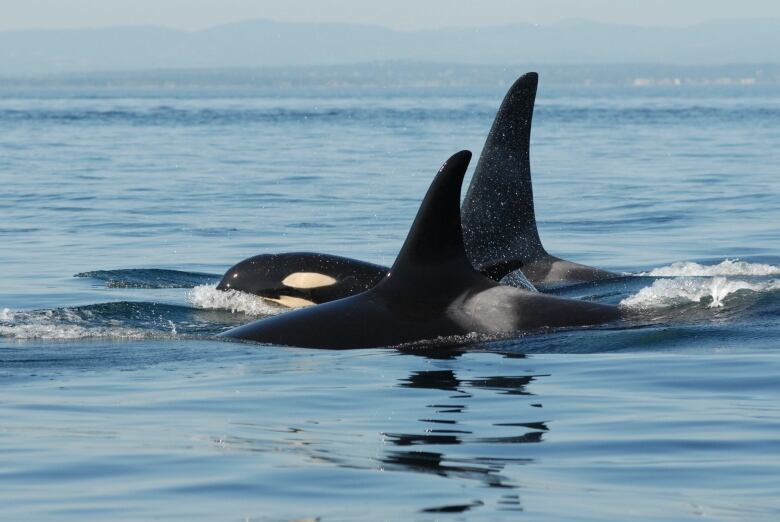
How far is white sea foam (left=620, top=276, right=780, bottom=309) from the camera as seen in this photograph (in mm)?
11961

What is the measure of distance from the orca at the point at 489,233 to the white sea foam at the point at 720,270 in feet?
5.92

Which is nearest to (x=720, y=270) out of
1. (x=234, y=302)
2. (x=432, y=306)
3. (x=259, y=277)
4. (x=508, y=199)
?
(x=508, y=199)

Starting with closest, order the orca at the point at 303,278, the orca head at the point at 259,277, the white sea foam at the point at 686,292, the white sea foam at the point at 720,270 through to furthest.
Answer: the white sea foam at the point at 686,292 < the orca at the point at 303,278 < the orca head at the point at 259,277 < the white sea foam at the point at 720,270

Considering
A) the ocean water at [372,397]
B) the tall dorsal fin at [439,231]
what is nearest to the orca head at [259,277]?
the ocean water at [372,397]

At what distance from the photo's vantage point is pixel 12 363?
34.3 ft

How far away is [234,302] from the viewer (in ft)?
43.7

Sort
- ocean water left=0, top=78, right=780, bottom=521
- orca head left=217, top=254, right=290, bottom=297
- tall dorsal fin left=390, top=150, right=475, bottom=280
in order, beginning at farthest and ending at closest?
orca head left=217, top=254, right=290, bottom=297 < tall dorsal fin left=390, top=150, right=475, bottom=280 < ocean water left=0, top=78, right=780, bottom=521

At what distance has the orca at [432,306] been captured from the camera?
9.75m

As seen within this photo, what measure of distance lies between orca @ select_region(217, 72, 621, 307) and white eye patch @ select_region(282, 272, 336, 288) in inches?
0.6

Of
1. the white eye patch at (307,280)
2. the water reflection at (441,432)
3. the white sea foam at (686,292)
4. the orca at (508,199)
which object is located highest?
the orca at (508,199)

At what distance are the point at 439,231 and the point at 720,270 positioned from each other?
20.1ft

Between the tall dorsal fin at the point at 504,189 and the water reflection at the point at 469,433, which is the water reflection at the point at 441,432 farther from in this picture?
the tall dorsal fin at the point at 504,189

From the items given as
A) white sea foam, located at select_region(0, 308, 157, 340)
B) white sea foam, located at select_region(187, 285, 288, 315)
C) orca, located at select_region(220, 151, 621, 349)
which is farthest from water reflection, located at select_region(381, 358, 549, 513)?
white sea foam, located at select_region(187, 285, 288, 315)

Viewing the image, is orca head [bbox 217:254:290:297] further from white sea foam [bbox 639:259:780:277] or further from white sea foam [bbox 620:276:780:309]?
white sea foam [bbox 639:259:780:277]
